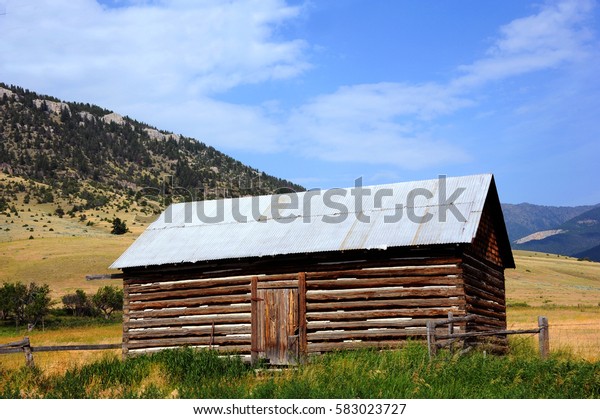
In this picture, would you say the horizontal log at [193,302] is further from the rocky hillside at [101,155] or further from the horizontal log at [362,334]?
the rocky hillside at [101,155]

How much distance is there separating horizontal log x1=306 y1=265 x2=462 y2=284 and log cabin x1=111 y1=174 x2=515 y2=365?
2 cm

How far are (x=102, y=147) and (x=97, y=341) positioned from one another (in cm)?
9655

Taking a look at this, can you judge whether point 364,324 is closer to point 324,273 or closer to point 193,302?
point 324,273

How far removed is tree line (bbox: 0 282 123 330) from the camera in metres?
36.8

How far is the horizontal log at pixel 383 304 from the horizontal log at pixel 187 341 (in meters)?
1.99

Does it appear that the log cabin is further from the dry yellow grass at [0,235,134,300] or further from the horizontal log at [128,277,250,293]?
the dry yellow grass at [0,235,134,300]

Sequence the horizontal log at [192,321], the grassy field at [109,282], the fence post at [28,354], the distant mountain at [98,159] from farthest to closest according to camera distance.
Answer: the distant mountain at [98,159] < the grassy field at [109,282] < the horizontal log at [192,321] < the fence post at [28,354]

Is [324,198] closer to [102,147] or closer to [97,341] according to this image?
[97,341]

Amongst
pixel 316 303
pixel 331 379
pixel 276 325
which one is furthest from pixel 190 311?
pixel 331 379

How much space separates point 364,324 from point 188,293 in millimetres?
4771

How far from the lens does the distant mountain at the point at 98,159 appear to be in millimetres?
99625

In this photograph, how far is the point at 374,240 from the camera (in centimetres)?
1636

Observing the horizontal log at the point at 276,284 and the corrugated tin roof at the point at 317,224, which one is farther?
the horizontal log at the point at 276,284

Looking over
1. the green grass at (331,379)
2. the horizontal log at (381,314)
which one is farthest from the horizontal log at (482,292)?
the green grass at (331,379)
